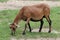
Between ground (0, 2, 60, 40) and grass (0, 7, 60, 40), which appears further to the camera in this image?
grass (0, 7, 60, 40)

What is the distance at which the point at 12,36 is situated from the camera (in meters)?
12.6

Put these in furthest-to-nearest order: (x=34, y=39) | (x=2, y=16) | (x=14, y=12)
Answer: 1. (x=14, y=12)
2. (x=2, y=16)
3. (x=34, y=39)

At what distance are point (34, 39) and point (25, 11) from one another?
132cm

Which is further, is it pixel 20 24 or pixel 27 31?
pixel 20 24

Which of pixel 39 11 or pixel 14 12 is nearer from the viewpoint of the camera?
pixel 39 11

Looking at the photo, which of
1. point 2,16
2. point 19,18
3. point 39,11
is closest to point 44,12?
point 39,11

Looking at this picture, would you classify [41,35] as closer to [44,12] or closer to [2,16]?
[44,12]

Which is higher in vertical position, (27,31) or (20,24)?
(27,31)

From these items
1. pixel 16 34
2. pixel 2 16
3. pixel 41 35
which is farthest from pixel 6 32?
pixel 2 16

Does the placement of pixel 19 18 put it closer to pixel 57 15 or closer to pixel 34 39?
pixel 34 39

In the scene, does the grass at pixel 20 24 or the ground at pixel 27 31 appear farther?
the grass at pixel 20 24

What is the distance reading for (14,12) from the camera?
733 inches

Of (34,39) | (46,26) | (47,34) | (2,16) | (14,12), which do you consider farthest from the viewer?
(14,12)

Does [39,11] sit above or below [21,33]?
above
